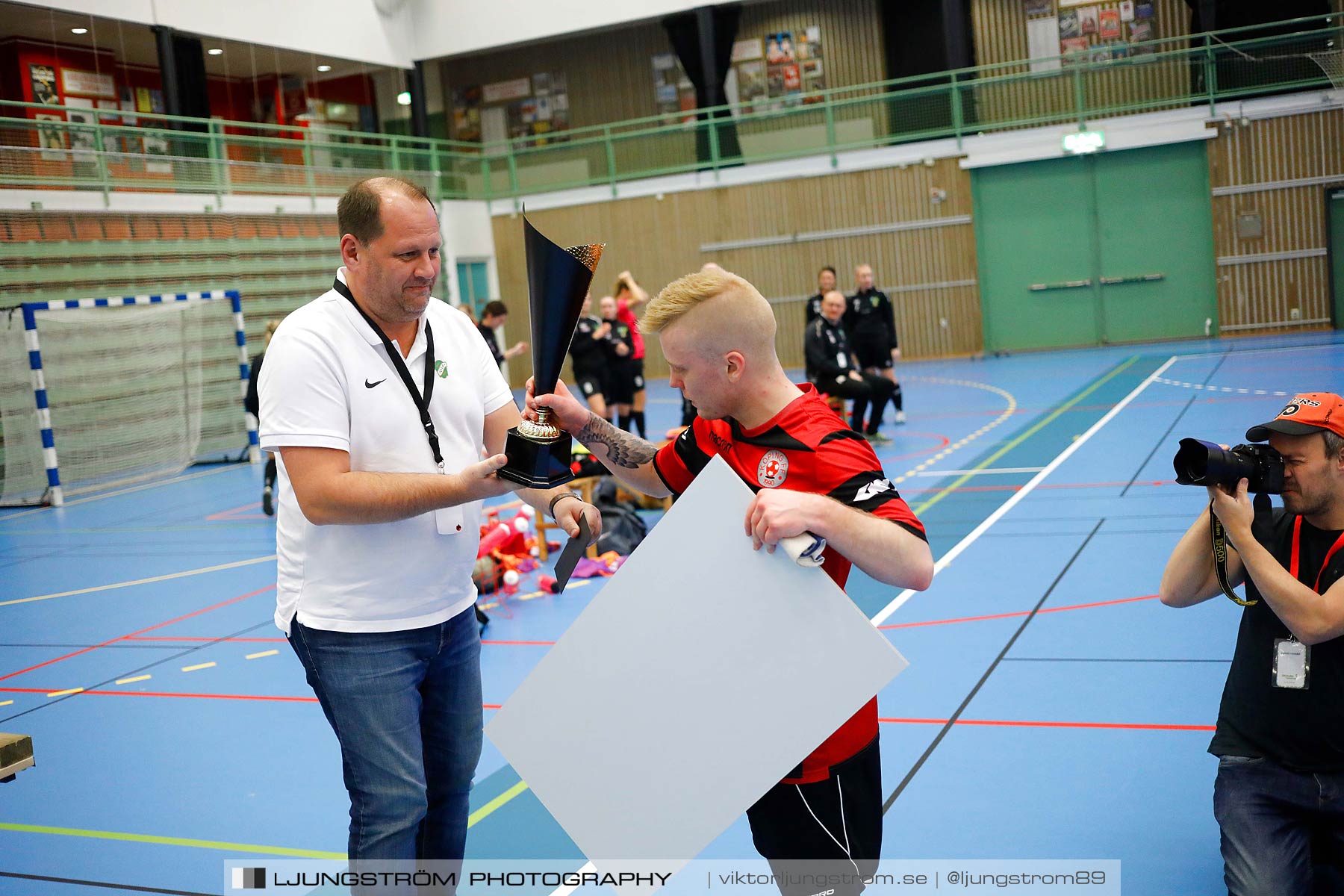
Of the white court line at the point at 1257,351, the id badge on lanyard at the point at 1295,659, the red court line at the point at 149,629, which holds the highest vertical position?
the id badge on lanyard at the point at 1295,659

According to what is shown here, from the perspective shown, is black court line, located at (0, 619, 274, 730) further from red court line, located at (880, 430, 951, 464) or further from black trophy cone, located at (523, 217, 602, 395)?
red court line, located at (880, 430, 951, 464)

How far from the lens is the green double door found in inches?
827

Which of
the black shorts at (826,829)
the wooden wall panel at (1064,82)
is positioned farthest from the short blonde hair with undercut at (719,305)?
the wooden wall panel at (1064,82)

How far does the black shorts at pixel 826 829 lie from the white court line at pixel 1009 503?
6.20 feet

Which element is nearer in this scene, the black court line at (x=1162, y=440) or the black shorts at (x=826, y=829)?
the black shorts at (x=826, y=829)

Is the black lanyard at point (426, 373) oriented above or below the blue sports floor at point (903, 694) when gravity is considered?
above

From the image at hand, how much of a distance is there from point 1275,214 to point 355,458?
71.3 feet

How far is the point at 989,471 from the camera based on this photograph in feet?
35.0

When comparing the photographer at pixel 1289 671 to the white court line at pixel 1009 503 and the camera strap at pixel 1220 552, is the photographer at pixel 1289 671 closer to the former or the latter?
the camera strap at pixel 1220 552

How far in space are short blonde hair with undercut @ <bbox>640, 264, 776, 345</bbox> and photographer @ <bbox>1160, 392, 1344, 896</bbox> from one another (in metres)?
1.51

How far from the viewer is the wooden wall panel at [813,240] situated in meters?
22.5

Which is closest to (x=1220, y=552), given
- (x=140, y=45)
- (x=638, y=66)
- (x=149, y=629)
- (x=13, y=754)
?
(x=13, y=754)

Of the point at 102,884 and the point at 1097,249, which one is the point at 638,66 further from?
the point at 102,884

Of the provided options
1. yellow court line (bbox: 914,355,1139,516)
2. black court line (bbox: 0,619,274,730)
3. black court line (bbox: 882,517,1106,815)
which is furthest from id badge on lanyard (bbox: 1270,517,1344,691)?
black court line (bbox: 0,619,274,730)
